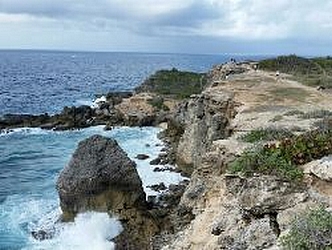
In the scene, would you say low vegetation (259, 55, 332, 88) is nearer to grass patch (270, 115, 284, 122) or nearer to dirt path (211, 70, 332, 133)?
dirt path (211, 70, 332, 133)

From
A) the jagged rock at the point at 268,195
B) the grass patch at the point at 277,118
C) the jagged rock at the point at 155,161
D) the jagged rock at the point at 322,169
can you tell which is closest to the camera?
the jagged rock at the point at 268,195

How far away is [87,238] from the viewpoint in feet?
97.5

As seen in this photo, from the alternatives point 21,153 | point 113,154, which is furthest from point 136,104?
point 113,154

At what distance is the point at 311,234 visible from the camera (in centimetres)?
1162

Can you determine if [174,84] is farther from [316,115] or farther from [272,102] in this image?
[316,115]

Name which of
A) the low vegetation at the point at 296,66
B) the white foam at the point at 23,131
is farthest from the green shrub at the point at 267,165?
the white foam at the point at 23,131

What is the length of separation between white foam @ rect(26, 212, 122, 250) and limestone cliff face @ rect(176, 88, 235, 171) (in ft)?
24.9

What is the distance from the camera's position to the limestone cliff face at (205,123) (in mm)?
35469

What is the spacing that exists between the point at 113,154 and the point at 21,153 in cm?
2488

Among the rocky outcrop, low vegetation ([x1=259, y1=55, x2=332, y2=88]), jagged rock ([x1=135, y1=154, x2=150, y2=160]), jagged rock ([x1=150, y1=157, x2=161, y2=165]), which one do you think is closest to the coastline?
jagged rock ([x1=150, y1=157, x2=161, y2=165])

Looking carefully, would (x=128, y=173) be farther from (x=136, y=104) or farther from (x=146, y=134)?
(x=136, y=104)

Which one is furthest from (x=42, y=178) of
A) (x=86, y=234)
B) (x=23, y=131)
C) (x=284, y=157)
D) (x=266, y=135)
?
(x=284, y=157)

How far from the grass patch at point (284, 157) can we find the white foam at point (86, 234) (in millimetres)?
12656

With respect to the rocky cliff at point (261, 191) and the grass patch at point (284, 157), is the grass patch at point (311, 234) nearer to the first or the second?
the rocky cliff at point (261, 191)
